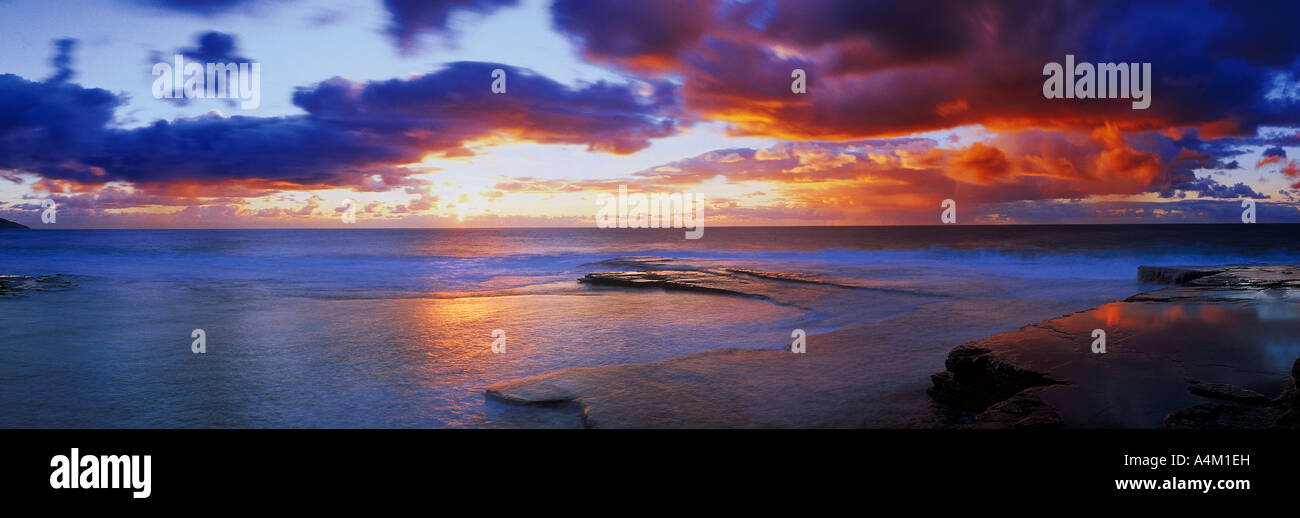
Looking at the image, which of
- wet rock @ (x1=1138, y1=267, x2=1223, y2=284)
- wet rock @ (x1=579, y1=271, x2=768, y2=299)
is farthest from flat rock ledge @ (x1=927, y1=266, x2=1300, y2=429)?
wet rock @ (x1=1138, y1=267, x2=1223, y2=284)

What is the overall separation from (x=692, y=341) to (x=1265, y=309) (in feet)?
26.3

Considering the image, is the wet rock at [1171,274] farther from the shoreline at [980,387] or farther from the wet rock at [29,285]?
the wet rock at [29,285]

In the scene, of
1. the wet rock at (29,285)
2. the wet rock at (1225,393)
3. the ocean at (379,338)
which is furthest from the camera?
the wet rock at (29,285)

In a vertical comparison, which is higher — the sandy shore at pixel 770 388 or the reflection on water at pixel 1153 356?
the reflection on water at pixel 1153 356

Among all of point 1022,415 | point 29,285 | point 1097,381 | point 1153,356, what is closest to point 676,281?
point 1153,356

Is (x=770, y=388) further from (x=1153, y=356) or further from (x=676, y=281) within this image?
(x=676, y=281)

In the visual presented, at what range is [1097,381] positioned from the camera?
15.7 feet

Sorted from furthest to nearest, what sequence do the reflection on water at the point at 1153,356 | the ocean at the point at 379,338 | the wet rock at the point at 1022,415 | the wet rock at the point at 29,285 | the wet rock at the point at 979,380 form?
the wet rock at the point at 29,285 → the ocean at the point at 379,338 → the wet rock at the point at 979,380 → the reflection on water at the point at 1153,356 → the wet rock at the point at 1022,415

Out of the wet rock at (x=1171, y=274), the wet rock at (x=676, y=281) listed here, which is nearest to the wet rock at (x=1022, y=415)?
the wet rock at (x=676, y=281)

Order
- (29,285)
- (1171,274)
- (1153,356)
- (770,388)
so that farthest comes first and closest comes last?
(1171,274) < (29,285) < (770,388) < (1153,356)

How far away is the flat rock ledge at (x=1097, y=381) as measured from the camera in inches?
153

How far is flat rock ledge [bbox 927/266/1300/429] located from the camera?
3885mm
